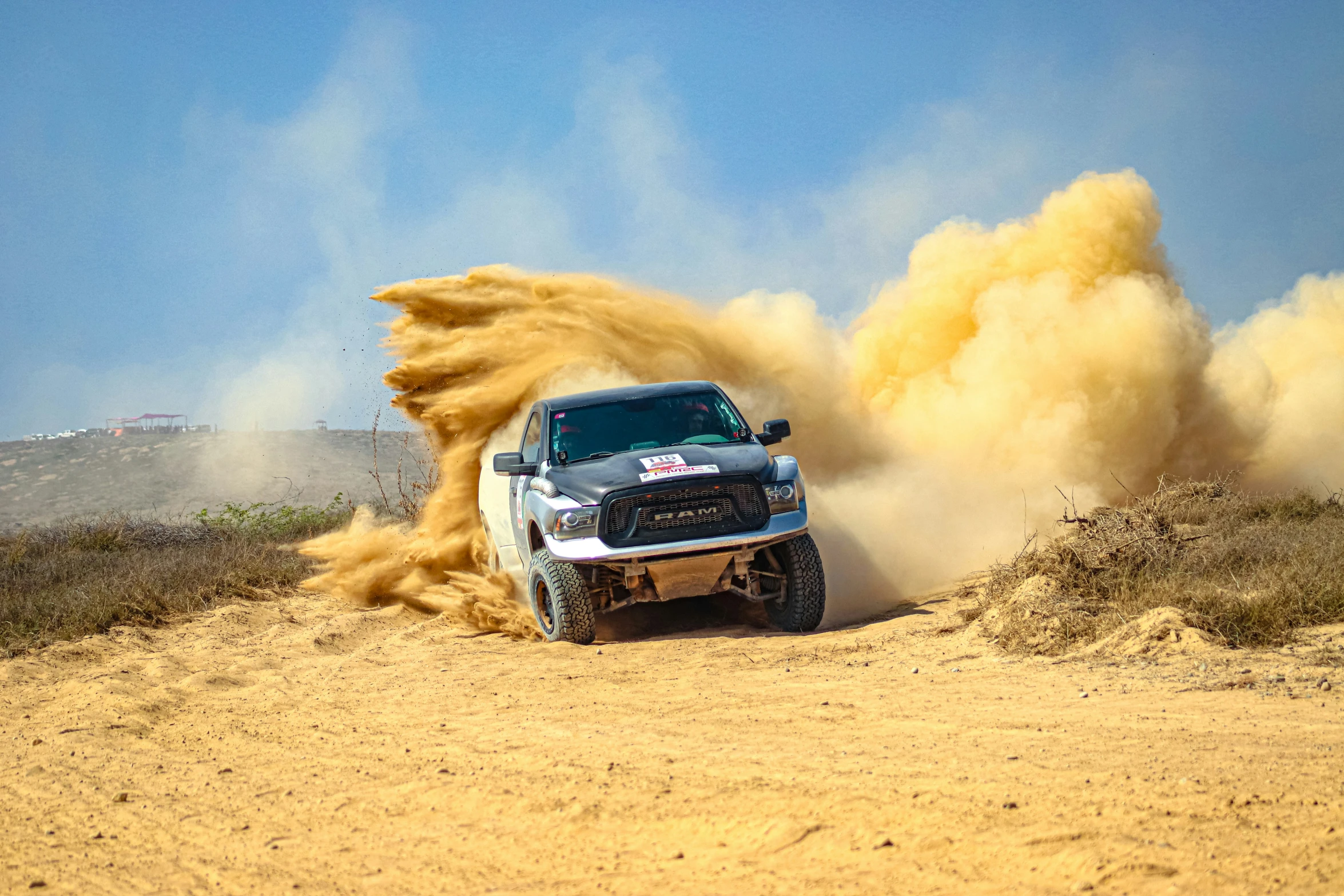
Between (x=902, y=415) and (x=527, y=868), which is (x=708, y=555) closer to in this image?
(x=527, y=868)

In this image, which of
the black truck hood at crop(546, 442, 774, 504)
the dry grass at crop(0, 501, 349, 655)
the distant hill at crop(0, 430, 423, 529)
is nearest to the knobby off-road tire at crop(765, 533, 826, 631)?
the black truck hood at crop(546, 442, 774, 504)

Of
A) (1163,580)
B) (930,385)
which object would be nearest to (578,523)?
(1163,580)

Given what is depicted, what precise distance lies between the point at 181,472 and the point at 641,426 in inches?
1595

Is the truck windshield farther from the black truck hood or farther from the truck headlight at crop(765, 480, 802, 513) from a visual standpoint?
the truck headlight at crop(765, 480, 802, 513)

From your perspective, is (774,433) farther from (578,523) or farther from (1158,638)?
(1158,638)

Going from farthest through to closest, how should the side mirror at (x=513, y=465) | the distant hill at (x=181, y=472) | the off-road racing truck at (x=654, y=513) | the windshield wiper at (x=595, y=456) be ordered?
the distant hill at (x=181, y=472), the side mirror at (x=513, y=465), the windshield wiper at (x=595, y=456), the off-road racing truck at (x=654, y=513)

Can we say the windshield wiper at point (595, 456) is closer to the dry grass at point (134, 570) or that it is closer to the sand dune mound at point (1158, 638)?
the sand dune mound at point (1158, 638)

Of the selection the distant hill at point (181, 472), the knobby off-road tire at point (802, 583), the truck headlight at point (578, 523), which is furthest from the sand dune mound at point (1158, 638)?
the distant hill at point (181, 472)

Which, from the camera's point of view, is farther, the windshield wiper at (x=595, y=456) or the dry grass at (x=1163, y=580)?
the windshield wiper at (x=595, y=456)

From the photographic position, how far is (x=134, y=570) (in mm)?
13008

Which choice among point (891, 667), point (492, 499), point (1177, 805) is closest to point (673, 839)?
point (1177, 805)

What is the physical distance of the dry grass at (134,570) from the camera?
10.4 metres

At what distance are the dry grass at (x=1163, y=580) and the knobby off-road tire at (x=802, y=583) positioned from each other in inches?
44.9

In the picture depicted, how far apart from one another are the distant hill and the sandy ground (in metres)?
27.4
